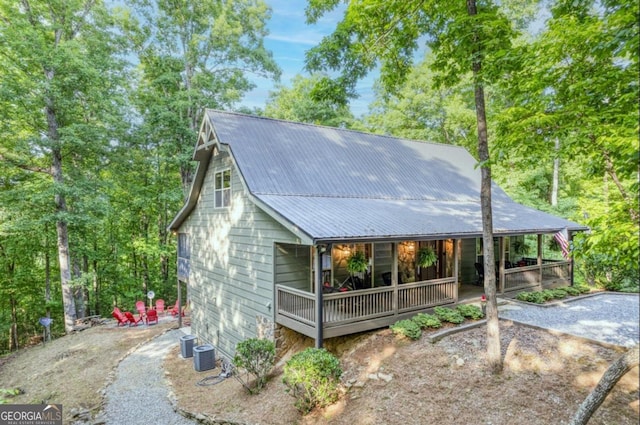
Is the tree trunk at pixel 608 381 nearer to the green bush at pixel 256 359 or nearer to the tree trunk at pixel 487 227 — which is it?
the tree trunk at pixel 487 227

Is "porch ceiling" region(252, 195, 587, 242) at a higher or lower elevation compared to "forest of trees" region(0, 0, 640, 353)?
lower

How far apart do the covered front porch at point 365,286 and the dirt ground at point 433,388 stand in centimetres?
82

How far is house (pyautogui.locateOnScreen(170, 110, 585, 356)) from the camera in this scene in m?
9.02

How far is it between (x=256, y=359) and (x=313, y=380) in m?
2.53

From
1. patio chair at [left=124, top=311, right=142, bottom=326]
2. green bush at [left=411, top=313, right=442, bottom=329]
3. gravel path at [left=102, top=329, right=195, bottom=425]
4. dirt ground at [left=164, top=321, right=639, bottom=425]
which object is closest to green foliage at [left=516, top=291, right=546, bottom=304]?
dirt ground at [left=164, top=321, right=639, bottom=425]

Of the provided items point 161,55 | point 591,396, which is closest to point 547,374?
point 591,396

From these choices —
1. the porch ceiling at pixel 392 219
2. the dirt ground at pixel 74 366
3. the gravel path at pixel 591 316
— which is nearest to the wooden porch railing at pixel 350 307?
the porch ceiling at pixel 392 219

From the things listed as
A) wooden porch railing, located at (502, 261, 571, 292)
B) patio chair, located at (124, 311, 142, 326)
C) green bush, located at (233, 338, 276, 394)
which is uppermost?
wooden porch railing, located at (502, 261, 571, 292)

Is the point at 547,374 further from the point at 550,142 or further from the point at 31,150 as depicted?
the point at 31,150

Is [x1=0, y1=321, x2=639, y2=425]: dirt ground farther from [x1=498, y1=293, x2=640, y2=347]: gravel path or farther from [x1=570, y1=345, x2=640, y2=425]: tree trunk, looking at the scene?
[x1=498, y1=293, x2=640, y2=347]: gravel path

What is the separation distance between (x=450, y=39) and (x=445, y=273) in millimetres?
9537

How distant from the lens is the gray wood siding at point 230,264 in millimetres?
9938

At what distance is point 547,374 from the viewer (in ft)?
21.6

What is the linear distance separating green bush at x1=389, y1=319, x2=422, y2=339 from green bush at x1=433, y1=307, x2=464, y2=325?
1094 millimetres
